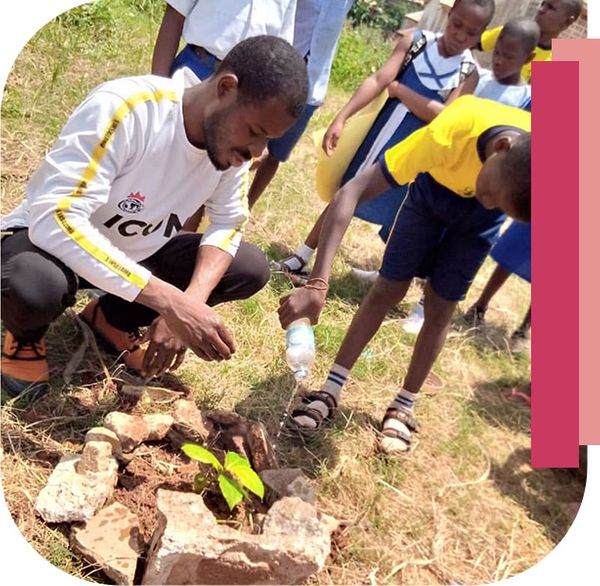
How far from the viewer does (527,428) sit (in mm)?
3201

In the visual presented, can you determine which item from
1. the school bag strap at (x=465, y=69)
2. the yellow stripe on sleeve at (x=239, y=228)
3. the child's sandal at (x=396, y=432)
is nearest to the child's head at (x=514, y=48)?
the school bag strap at (x=465, y=69)

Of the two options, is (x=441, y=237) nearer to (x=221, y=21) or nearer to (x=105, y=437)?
(x=221, y=21)

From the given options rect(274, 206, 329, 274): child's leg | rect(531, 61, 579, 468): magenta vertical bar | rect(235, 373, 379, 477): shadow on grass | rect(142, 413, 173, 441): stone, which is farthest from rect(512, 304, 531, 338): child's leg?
rect(142, 413, 173, 441): stone

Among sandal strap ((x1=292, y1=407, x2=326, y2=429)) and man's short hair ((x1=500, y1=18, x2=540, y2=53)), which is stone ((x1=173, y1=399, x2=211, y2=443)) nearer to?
sandal strap ((x1=292, y1=407, x2=326, y2=429))

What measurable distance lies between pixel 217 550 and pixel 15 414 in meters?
0.79

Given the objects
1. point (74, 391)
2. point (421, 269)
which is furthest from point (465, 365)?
point (74, 391)

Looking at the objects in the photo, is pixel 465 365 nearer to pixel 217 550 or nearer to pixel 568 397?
pixel 568 397

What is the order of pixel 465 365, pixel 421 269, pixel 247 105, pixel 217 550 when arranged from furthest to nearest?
pixel 465 365 < pixel 421 269 < pixel 247 105 < pixel 217 550

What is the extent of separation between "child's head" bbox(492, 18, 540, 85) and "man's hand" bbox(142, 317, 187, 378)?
2219 millimetres

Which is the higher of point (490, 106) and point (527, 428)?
point (490, 106)

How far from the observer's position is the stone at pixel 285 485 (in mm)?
1826

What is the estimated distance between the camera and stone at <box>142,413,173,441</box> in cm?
192

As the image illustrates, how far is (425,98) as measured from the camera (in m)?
3.19

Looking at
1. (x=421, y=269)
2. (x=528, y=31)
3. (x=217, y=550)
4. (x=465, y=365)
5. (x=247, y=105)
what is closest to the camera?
(x=217, y=550)
